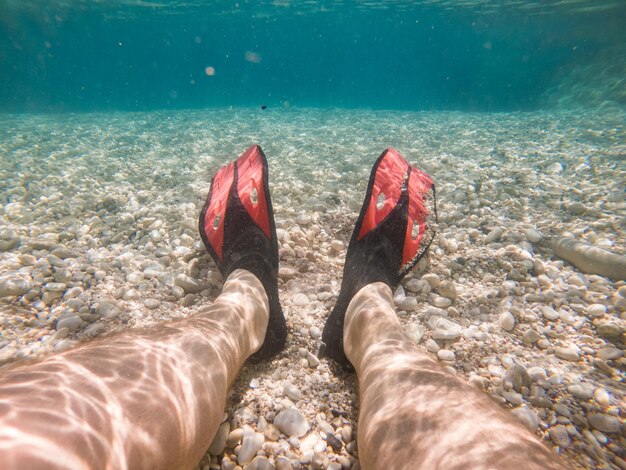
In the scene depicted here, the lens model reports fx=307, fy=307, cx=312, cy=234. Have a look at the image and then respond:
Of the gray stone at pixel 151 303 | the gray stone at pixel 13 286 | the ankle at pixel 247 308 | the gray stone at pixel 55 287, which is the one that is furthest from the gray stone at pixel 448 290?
the gray stone at pixel 13 286

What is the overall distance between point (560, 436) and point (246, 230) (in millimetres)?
2827

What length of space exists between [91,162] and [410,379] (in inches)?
349

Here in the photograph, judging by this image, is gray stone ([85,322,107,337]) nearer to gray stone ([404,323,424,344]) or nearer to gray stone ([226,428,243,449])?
gray stone ([226,428,243,449])

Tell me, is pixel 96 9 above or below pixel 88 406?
above

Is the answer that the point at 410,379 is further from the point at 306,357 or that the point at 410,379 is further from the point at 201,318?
the point at 201,318

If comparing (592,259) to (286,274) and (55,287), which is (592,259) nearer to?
(286,274)

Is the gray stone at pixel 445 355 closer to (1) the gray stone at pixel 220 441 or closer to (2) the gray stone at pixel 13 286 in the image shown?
(1) the gray stone at pixel 220 441

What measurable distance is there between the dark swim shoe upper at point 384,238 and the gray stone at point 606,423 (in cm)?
152

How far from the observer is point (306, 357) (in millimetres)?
2406

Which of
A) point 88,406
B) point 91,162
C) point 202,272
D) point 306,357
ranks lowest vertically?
point 306,357

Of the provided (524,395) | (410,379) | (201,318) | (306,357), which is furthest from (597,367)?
(201,318)

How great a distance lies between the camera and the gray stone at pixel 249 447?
5.49 ft

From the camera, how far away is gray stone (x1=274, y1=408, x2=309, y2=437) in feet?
6.01

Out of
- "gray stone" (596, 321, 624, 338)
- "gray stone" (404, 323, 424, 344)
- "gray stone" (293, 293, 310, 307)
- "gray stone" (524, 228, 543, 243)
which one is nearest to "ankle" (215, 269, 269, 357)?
"gray stone" (293, 293, 310, 307)
